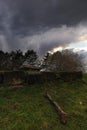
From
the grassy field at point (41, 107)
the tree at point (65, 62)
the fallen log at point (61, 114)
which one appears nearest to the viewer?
the grassy field at point (41, 107)

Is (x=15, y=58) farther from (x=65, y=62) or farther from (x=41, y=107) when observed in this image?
(x=41, y=107)

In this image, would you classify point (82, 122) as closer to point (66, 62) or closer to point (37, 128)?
point (37, 128)

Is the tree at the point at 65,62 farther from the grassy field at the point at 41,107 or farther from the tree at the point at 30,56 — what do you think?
the grassy field at the point at 41,107

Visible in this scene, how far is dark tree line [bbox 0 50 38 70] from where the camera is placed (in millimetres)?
28906

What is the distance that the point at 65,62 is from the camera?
91.7 ft

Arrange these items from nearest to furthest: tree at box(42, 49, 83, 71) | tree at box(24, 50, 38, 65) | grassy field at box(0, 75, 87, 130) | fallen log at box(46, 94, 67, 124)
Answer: grassy field at box(0, 75, 87, 130) < fallen log at box(46, 94, 67, 124) < tree at box(42, 49, 83, 71) < tree at box(24, 50, 38, 65)

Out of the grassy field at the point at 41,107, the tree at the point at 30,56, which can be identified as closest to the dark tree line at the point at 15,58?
the tree at the point at 30,56

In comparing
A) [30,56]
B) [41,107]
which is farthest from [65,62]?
[41,107]

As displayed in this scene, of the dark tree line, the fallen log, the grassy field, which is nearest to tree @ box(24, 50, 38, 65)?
the dark tree line

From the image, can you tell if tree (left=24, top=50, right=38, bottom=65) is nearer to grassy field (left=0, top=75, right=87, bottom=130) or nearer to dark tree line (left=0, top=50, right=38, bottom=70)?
dark tree line (left=0, top=50, right=38, bottom=70)

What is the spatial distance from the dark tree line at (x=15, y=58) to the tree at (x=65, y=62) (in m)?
3.24

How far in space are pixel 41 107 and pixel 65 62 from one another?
20689 mm

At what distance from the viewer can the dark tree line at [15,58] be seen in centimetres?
2891

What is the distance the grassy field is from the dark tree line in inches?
749
